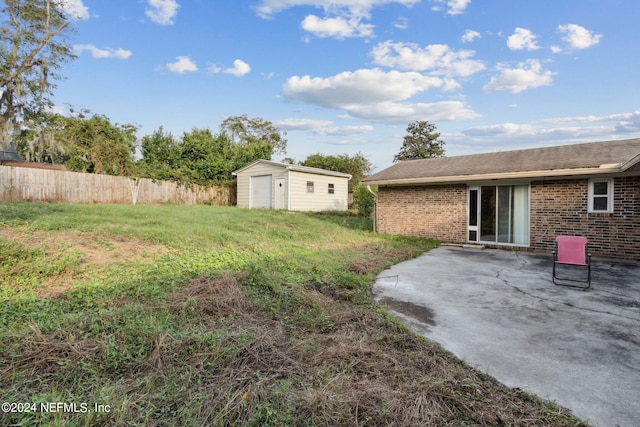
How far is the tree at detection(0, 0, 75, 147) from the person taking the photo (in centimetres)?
1745

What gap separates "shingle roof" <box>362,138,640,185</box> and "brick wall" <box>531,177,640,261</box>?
64 cm

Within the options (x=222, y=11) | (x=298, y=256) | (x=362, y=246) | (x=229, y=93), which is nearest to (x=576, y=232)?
(x=362, y=246)

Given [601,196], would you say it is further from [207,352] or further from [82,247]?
[82,247]

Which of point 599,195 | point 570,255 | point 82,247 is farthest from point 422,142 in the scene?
point 82,247

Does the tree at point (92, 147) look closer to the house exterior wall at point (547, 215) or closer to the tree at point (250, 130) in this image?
the house exterior wall at point (547, 215)

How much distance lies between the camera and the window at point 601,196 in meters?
8.23

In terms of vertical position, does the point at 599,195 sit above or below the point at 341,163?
below

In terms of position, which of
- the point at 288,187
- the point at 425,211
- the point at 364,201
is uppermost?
the point at 288,187

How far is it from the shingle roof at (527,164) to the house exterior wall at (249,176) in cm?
730

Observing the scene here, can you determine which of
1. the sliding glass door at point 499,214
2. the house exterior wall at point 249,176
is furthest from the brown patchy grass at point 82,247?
the house exterior wall at point 249,176

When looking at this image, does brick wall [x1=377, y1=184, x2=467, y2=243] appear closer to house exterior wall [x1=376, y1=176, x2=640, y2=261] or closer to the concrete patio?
house exterior wall [x1=376, y1=176, x2=640, y2=261]

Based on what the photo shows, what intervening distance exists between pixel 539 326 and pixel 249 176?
18.0 meters

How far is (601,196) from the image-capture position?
27.5ft

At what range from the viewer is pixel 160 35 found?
12688 mm
